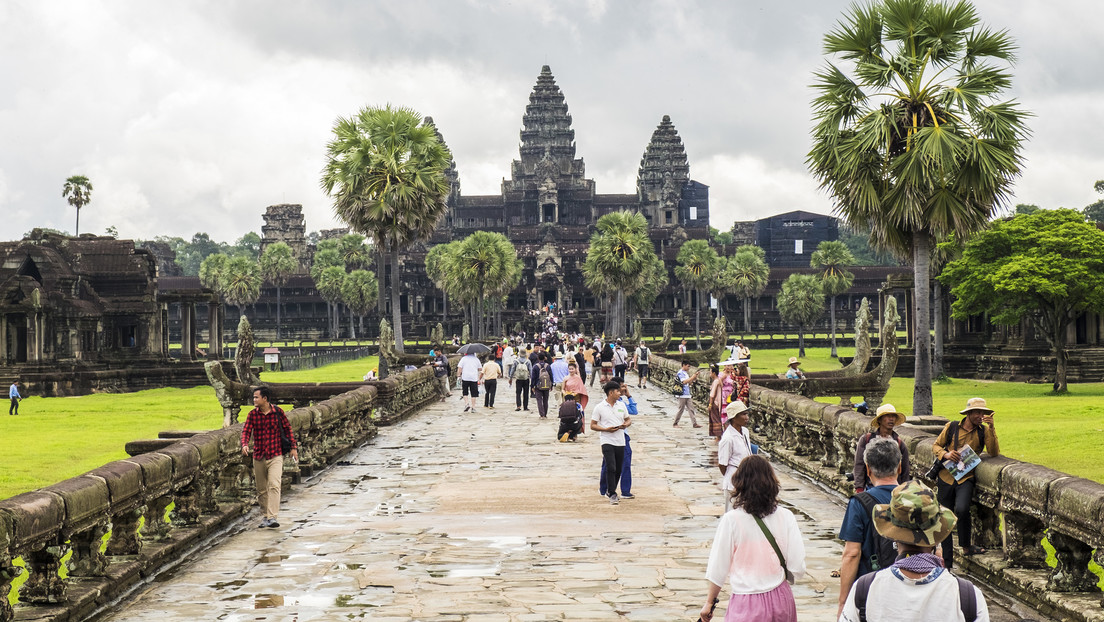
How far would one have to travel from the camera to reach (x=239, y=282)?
98.3 m

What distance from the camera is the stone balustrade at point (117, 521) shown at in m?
7.67

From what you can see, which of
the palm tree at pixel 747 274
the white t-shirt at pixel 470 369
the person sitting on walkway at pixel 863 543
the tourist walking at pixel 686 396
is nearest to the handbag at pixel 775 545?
the person sitting on walkway at pixel 863 543

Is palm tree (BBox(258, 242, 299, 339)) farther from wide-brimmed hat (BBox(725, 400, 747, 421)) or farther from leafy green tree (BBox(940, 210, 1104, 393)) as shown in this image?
wide-brimmed hat (BBox(725, 400, 747, 421))

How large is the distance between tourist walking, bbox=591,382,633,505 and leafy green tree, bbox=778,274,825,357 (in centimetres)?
6660

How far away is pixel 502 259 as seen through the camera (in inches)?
2960

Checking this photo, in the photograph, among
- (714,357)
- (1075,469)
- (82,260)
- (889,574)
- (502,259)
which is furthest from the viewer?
(502,259)

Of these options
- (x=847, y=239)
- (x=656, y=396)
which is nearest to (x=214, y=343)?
(x=656, y=396)

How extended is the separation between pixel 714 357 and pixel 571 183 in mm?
96884

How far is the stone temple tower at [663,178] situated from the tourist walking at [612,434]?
12642 centimetres

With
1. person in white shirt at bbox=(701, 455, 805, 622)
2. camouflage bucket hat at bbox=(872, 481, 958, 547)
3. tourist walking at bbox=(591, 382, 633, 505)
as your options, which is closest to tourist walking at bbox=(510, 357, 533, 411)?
tourist walking at bbox=(591, 382, 633, 505)

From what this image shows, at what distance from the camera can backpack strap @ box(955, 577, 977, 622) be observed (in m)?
4.80

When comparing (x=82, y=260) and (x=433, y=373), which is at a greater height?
(x=82, y=260)

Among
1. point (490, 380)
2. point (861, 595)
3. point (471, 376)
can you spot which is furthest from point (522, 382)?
point (861, 595)

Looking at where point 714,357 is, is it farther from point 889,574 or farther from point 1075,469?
point 889,574
